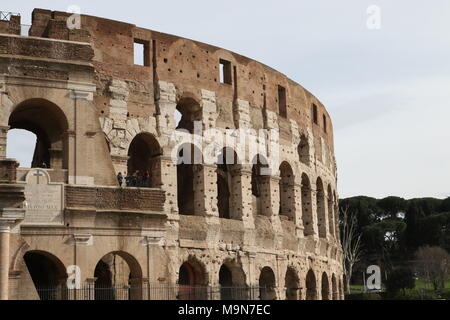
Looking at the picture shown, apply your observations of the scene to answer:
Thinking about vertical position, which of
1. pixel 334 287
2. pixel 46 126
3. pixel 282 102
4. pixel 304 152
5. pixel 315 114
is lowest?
pixel 334 287

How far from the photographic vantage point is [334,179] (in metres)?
34.8

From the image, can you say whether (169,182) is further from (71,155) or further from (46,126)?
(71,155)

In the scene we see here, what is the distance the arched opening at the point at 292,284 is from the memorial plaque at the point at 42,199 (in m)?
11.6

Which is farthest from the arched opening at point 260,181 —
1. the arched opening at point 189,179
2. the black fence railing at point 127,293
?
the black fence railing at point 127,293

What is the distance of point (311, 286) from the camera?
97.5ft

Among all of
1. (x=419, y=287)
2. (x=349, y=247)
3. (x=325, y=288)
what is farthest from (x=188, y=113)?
(x=419, y=287)

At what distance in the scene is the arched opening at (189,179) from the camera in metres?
24.1

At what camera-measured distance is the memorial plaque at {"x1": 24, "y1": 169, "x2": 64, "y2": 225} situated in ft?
58.9

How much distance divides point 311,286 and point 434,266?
23.6 metres

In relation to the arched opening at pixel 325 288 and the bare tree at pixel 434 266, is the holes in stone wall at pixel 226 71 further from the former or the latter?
the bare tree at pixel 434 266

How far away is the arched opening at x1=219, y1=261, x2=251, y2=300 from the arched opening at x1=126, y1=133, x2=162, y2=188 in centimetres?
361
